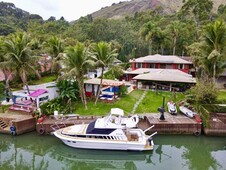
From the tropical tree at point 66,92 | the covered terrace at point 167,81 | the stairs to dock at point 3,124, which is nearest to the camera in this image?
the stairs to dock at point 3,124

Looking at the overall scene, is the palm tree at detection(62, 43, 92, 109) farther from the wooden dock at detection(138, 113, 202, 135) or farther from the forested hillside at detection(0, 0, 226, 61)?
the forested hillside at detection(0, 0, 226, 61)

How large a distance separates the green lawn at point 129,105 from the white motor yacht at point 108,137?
411cm

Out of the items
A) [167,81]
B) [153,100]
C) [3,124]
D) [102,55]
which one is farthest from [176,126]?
[3,124]

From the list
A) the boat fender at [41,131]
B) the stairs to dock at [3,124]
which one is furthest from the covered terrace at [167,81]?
the stairs to dock at [3,124]

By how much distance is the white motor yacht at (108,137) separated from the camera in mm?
15827

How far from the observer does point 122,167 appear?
15.1 metres

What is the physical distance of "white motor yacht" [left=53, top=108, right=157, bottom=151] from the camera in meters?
15.8

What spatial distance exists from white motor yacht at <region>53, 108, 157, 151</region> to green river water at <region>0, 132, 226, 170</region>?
1.93 feet

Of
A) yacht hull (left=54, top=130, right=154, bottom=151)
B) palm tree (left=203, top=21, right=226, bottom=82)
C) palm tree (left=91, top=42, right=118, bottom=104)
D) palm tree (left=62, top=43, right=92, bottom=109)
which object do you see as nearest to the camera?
yacht hull (left=54, top=130, right=154, bottom=151)

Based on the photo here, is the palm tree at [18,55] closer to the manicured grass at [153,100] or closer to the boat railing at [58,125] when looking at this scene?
the boat railing at [58,125]

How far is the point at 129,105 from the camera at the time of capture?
883 inches

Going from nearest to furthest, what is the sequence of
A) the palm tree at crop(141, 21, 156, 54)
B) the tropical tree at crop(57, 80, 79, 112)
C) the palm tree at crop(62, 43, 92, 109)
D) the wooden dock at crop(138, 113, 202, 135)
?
the wooden dock at crop(138, 113, 202, 135) → the palm tree at crop(62, 43, 92, 109) → the tropical tree at crop(57, 80, 79, 112) → the palm tree at crop(141, 21, 156, 54)

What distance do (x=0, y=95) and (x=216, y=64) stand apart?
79.1 feet

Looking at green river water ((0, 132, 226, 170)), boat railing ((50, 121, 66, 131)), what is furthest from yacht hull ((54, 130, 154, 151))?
boat railing ((50, 121, 66, 131))
